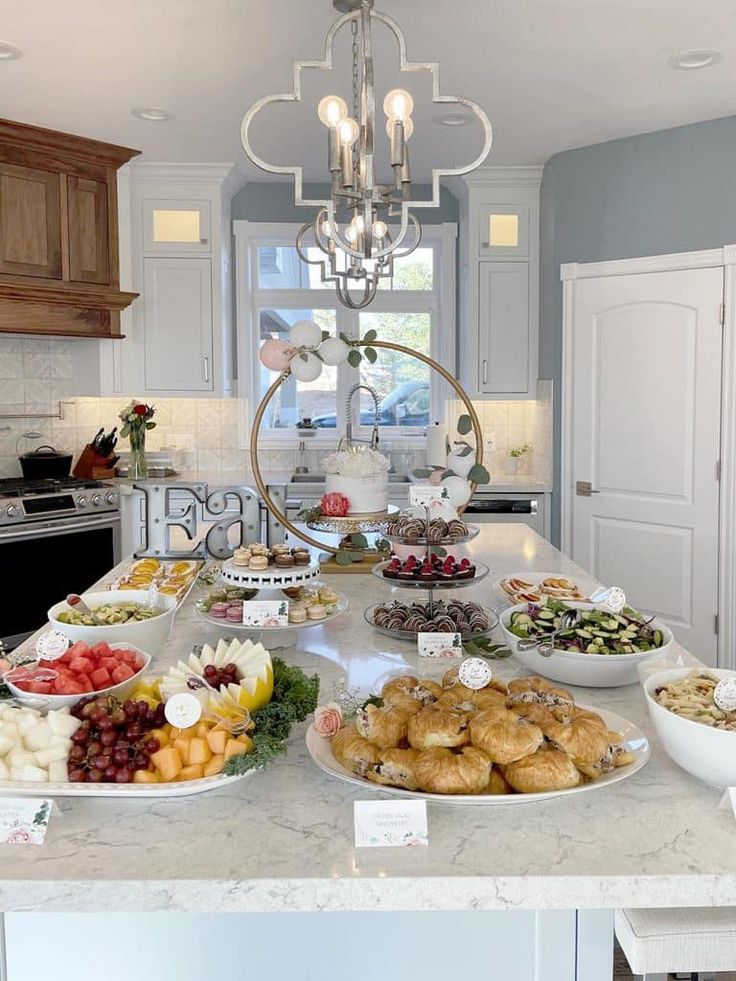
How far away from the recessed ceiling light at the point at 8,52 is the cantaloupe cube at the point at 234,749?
116 inches

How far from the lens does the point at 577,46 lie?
3189 mm

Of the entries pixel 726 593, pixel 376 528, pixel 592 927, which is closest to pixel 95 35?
pixel 376 528

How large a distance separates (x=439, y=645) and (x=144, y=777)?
2.77 feet

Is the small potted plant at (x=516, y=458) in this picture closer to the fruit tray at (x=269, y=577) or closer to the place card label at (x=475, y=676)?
the fruit tray at (x=269, y=577)

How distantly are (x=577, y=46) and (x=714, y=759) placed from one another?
111 inches

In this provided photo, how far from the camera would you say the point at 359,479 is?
97.2 inches

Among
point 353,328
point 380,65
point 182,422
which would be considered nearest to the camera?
point 380,65

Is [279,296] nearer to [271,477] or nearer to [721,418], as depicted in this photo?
[271,477]

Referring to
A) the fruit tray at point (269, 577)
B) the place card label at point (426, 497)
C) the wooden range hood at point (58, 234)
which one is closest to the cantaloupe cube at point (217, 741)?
the fruit tray at point (269, 577)

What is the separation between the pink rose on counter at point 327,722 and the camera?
1.35 m

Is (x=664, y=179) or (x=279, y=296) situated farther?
(x=279, y=296)

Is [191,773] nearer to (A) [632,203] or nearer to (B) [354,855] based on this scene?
(B) [354,855]

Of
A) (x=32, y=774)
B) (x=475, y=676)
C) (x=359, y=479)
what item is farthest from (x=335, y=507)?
(x=32, y=774)

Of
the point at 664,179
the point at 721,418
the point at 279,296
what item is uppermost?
the point at 664,179
